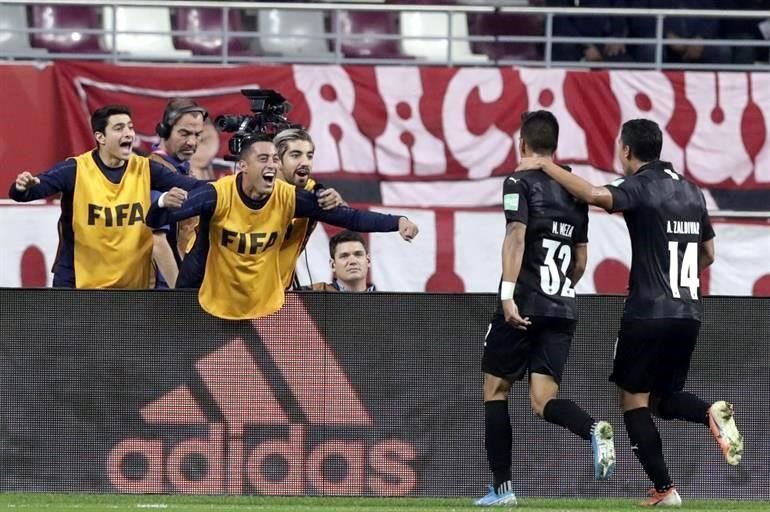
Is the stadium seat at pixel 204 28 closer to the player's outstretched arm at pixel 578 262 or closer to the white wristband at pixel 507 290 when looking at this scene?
the player's outstretched arm at pixel 578 262

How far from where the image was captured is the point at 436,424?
9.98m

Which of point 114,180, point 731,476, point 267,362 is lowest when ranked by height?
point 731,476

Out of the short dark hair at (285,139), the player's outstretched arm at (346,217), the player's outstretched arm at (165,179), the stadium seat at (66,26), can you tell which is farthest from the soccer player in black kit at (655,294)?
the stadium seat at (66,26)

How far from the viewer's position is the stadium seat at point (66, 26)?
16.8 metres

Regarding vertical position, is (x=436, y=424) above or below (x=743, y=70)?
below

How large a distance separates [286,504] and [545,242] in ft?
6.29

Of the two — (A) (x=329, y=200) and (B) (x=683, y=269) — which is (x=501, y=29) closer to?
(A) (x=329, y=200)

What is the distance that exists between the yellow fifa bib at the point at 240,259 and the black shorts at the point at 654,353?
6.36 ft

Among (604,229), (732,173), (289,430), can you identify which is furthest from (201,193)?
(732,173)

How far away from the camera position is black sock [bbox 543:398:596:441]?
8883 mm

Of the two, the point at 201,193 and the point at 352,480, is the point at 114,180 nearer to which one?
the point at 201,193

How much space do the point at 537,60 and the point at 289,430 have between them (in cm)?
811

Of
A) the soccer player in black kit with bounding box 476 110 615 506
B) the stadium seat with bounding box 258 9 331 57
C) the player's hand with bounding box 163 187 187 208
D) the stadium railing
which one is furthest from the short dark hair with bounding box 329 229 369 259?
the stadium seat with bounding box 258 9 331 57

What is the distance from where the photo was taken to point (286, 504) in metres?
9.41
